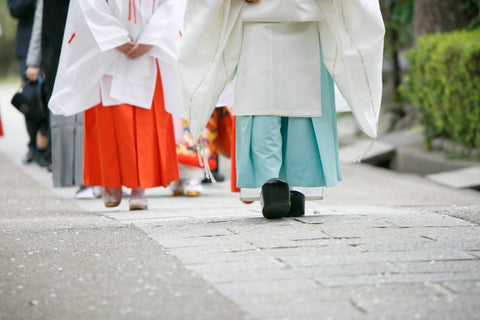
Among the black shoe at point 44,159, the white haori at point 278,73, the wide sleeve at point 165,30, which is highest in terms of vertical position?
the wide sleeve at point 165,30

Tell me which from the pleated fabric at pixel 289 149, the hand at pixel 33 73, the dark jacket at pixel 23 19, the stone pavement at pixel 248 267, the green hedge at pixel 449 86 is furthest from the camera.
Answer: the green hedge at pixel 449 86

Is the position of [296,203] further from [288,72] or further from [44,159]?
[44,159]

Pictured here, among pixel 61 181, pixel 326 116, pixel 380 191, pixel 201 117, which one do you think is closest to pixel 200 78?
pixel 201 117

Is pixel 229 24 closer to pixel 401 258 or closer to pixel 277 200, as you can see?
pixel 277 200

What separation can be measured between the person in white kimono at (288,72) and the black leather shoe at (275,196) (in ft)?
0.17

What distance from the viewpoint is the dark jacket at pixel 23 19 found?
373 inches

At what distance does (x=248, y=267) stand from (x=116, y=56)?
9.42 feet

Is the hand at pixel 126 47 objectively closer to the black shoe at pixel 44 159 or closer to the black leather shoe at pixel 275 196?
the black leather shoe at pixel 275 196

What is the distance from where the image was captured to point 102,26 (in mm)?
6059

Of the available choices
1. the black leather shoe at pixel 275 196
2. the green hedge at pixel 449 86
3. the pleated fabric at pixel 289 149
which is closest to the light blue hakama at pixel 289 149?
the pleated fabric at pixel 289 149

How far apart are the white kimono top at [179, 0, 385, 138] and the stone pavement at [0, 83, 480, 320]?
0.66 metres

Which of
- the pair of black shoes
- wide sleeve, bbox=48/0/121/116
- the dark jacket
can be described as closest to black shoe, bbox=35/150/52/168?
the dark jacket

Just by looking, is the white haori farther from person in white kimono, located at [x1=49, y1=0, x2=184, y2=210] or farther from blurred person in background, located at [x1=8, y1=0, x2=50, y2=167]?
blurred person in background, located at [x1=8, y1=0, x2=50, y2=167]

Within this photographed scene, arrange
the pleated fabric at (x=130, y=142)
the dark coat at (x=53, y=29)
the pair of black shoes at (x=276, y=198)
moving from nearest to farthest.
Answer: the pair of black shoes at (x=276, y=198)
the pleated fabric at (x=130, y=142)
the dark coat at (x=53, y=29)
